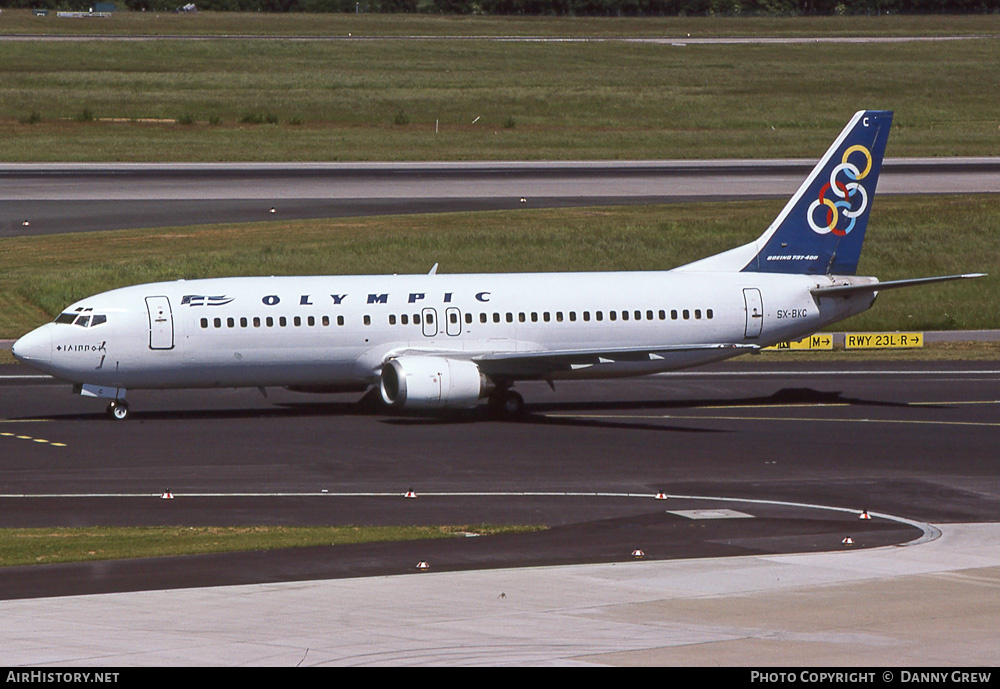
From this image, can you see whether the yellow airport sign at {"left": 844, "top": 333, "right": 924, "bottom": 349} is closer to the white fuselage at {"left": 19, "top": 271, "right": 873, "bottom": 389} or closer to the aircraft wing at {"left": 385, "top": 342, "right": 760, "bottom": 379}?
the white fuselage at {"left": 19, "top": 271, "right": 873, "bottom": 389}

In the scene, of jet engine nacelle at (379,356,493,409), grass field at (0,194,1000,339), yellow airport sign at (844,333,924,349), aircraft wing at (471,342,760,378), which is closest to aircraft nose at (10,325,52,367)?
jet engine nacelle at (379,356,493,409)

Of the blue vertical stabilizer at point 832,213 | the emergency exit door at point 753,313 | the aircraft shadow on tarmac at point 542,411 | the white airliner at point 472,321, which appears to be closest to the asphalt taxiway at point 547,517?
the aircraft shadow on tarmac at point 542,411

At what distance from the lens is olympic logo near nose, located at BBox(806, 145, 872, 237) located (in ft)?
163

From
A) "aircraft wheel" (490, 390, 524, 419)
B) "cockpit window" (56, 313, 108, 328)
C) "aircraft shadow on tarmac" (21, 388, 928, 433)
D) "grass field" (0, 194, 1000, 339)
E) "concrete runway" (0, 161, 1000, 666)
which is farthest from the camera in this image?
"grass field" (0, 194, 1000, 339)

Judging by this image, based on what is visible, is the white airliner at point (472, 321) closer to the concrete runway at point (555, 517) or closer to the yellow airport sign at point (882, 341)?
the concrete runway at point (555, 517)

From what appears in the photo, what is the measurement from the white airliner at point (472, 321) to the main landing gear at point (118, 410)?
0.05m

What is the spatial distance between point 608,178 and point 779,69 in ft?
246

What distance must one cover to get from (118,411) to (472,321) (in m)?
10.9

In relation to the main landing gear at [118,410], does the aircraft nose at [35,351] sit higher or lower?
higher

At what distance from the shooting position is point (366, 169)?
98062mm

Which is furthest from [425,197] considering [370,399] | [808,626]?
[808,626]

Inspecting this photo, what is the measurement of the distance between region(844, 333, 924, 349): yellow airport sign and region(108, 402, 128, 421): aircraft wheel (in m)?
31.5

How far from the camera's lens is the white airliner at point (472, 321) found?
43.6 meters

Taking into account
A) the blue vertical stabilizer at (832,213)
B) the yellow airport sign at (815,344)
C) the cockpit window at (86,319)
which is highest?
the blue vertical stabilizer at (832,213)
